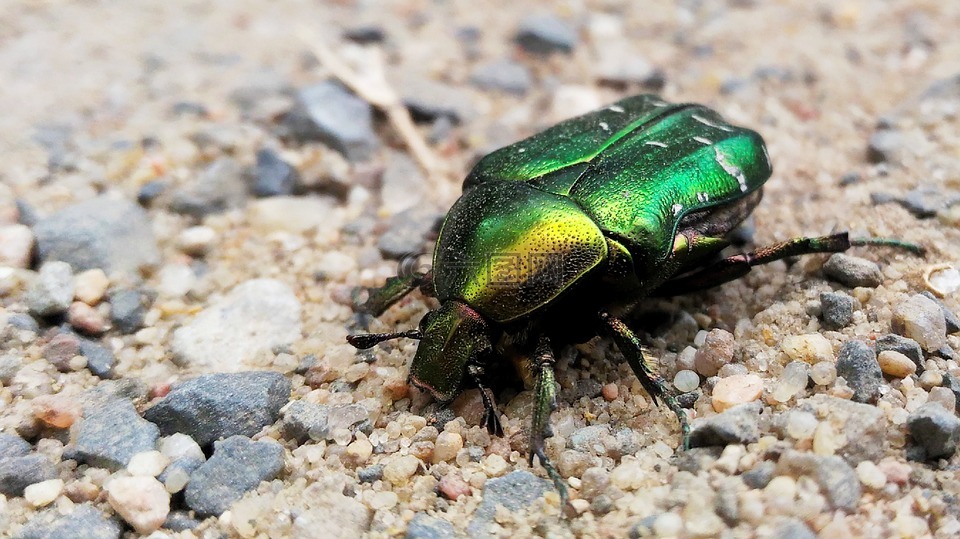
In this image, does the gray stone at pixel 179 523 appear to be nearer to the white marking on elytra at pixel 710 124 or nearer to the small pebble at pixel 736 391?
the small pebble at pixel 736 391

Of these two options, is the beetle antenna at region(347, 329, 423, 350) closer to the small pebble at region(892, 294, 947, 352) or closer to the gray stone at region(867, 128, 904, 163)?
the small pebble at region(892, 294, 947, 352)

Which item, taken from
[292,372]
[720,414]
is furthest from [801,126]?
[292,372]

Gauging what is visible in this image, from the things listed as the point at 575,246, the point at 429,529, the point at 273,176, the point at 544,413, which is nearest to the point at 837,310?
the point at 575,246

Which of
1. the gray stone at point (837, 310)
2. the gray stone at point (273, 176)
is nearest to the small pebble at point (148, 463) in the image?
the gray stone at point (273, 176)

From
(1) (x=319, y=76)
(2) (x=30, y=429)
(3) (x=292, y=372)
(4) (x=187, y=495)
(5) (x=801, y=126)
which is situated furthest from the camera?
(1) (x=319, y=76)

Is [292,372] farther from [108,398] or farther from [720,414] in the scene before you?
[720,414]

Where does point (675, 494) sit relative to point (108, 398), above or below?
above

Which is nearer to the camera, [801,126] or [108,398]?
[108,398]
